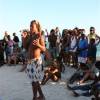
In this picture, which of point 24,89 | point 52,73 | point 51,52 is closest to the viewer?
point 24,89

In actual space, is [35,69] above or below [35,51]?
below

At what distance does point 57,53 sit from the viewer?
50.9 ft

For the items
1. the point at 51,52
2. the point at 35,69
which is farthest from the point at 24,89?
the point at 51,52

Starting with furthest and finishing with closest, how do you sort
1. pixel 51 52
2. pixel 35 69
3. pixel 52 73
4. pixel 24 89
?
pixel 51 52
pixel 52 73
pixel 24 89
pixel 35 69

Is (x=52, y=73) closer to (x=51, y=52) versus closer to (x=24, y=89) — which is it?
(x=24, y=89)

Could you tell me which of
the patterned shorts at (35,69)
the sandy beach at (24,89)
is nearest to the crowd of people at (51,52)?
the patterned shorts at (35,69)

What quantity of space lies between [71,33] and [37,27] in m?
6.80

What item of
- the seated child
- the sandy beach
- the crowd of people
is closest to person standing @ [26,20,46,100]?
the crowd of people

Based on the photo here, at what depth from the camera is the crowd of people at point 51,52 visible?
25.8ft

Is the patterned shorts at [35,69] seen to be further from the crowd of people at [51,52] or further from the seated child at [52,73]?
the seated child at [52,73]

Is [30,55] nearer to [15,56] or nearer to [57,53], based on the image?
[57,53]

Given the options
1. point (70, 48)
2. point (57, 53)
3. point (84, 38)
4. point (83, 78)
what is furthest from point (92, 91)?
point (57, 53)

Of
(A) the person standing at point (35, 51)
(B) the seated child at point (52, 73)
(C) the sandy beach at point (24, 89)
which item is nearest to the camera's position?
(A) the person standing at point (35, 51)

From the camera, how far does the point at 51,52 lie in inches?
614
